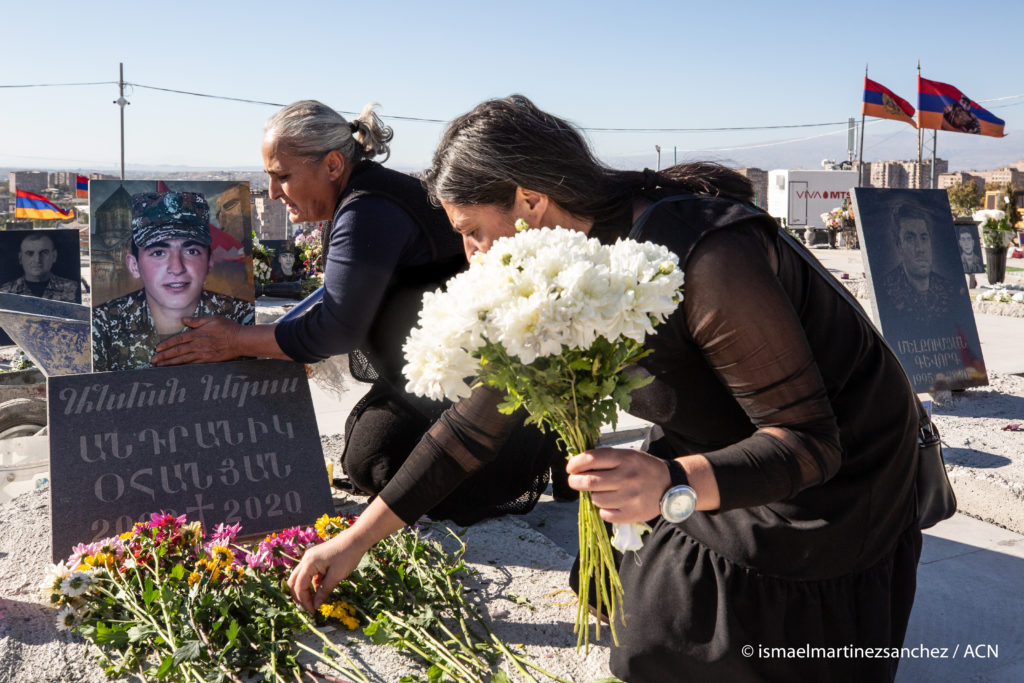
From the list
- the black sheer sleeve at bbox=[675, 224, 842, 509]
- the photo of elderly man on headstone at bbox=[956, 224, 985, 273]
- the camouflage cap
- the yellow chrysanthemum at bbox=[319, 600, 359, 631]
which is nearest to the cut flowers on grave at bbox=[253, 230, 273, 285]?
the camouflage cap

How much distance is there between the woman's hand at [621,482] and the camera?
154 cm

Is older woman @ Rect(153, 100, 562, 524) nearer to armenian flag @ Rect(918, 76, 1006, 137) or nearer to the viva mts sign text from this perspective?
armenian flag @ Rect(918, 76, 1006, 137)

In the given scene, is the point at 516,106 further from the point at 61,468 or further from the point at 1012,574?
the point at 1012,574

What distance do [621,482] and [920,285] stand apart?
4676 millimetres

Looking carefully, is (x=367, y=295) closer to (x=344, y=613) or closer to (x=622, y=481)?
(x=344, y=613)

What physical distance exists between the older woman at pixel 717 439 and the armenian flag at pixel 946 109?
18.9 meters

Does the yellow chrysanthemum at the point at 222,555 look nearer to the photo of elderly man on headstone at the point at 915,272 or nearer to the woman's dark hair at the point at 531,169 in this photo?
the woman's dark hair at the point at 531,169

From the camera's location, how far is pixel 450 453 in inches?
83.1

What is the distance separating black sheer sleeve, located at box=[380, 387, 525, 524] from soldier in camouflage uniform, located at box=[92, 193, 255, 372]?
5.53 feet

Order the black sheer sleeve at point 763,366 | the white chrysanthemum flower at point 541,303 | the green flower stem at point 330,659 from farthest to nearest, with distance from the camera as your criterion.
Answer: the green flower stem at point 330,659 → the black sheer sleeve at point 763,366 → the white chrysanthemum flower at point 541,303

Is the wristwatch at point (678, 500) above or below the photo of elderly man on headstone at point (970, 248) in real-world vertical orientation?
below

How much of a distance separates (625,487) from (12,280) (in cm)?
733

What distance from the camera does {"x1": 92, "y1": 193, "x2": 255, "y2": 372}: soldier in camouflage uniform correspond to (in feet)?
11.0

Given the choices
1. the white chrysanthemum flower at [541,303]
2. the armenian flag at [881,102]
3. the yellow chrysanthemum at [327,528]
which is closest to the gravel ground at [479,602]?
the yellow chrysanthemum at [327,528]
